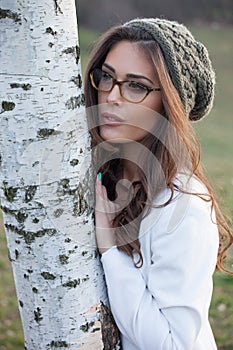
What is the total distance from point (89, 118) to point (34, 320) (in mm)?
648

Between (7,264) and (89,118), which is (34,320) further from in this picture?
(7,264)

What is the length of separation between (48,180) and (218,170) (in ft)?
23.3

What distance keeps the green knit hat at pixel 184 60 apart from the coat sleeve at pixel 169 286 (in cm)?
41

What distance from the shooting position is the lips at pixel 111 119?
203 cm

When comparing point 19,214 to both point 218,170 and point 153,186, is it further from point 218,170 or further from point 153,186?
point 218,170

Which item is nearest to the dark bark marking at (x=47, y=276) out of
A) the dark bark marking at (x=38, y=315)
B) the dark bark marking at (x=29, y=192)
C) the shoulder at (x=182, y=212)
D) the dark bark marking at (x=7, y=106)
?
the dark bark marking at (x=38, y=315)

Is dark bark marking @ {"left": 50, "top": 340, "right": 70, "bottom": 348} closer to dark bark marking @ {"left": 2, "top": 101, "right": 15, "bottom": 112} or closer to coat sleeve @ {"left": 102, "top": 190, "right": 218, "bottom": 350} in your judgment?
coat sleeve @ {"left": 102, "top": 190, "right": 218, "bottom": 350}

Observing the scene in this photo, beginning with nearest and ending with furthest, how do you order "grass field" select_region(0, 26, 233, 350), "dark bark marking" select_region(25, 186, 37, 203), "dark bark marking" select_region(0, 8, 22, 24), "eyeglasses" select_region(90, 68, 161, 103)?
"dark bark marking" select_region(0, 8, 22, 24) < "dark bark marking" select_region(25, 186, 37, 203) < "eyeglasses" select_region(90, 68, 161, 103) < "grass field" select_region(0, 26, 233, 350)

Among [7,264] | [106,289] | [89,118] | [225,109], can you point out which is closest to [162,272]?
[106,289]

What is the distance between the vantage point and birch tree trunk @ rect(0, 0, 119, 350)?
165 centimetres

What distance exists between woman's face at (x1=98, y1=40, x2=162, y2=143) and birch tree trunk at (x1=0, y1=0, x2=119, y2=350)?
23cm

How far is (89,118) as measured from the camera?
2029 millimetres

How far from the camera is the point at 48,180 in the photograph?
68.4 inches

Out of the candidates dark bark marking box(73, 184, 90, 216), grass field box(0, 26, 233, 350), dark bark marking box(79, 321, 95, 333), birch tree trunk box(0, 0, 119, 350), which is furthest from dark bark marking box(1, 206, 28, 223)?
grass field box(0, 26, 233, 350)
